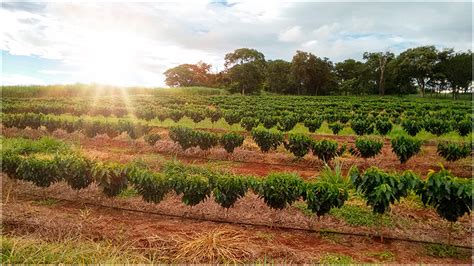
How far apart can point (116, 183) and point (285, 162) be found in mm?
6644

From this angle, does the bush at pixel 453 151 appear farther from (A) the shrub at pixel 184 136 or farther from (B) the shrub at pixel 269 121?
(B) the shrub at pixel 269 121

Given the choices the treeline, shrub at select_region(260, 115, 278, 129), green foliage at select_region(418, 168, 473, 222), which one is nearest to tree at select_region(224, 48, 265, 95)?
the treeline

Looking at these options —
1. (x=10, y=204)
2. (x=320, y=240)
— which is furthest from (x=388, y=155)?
(x=10, y=204)

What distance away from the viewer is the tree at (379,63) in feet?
237

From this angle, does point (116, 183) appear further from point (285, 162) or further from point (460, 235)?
point (460, 235)

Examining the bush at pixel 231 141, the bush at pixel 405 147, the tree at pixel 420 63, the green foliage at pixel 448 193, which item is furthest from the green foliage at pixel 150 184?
the tree at pixel 420 63

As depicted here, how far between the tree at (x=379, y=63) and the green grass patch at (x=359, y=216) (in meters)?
69.1

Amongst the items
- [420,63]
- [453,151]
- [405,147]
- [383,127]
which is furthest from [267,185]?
[420,63]

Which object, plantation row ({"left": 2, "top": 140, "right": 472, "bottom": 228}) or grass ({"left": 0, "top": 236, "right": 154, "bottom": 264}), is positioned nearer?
grass ({"left": 0, "top": 236, "right": 154, "bottom": 264})

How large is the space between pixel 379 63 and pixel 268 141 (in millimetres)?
71296

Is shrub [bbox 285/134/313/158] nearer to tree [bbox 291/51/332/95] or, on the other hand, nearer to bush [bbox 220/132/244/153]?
bush [bbox 220/132/244/153]

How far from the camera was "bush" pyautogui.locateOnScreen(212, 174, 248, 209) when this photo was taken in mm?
7812

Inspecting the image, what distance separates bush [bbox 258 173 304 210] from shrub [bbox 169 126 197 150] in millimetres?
6717

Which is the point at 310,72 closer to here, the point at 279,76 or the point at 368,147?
the point at 279,76
